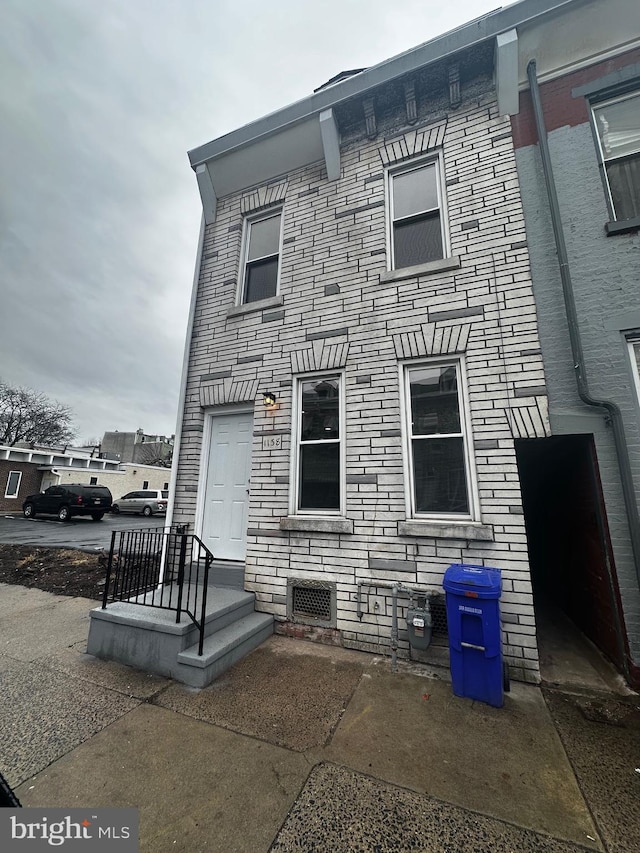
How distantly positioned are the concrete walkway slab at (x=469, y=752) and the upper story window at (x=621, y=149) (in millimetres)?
4944

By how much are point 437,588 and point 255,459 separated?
265 centimetres

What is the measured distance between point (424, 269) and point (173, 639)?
15.7ft

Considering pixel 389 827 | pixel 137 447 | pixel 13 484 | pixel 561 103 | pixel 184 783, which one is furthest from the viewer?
pixel 137 447

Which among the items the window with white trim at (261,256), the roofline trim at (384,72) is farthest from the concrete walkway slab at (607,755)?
the roofline trim at (384,72)

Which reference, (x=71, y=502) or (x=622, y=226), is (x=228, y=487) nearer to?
(x=622, y=226)

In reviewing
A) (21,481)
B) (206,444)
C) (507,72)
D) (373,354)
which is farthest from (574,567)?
(21,481)

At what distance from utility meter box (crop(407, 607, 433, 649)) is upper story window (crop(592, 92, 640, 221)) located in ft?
15.1

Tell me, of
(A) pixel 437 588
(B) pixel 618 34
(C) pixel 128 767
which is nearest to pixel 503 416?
(A) pixel 437 588

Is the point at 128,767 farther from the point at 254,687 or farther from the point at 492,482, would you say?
the point at 492,482

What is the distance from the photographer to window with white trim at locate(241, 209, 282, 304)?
564cm

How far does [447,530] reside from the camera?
3709 millimetres

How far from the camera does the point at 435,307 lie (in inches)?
169

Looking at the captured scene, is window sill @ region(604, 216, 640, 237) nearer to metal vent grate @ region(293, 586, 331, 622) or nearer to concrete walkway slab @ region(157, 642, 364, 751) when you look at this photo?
metal vent grate @ region(293, 586, 331, 622)

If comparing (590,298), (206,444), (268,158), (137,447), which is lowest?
(206,444)
